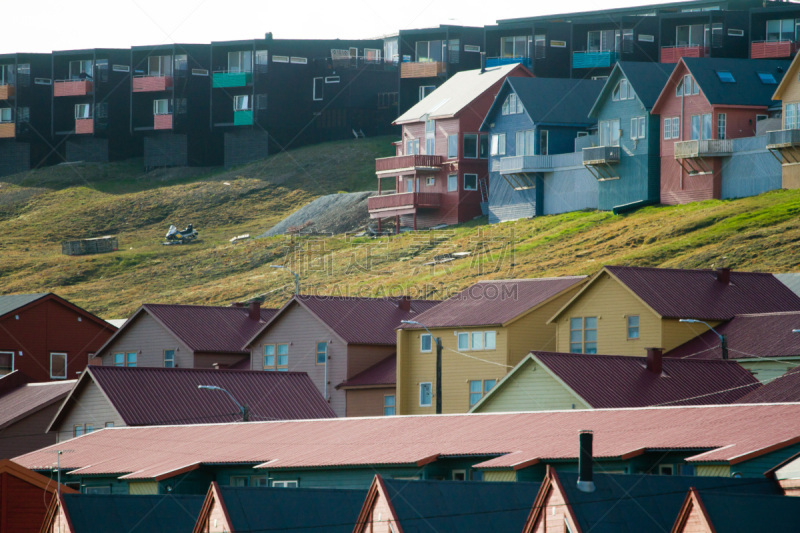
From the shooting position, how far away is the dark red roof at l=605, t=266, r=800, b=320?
59.8m

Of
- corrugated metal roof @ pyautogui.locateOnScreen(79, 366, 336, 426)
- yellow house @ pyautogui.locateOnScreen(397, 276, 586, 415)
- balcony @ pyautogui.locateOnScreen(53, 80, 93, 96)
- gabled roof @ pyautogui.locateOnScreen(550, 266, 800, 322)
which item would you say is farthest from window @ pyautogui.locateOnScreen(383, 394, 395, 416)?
balcony @ pyautogui.locateOnScreen(53, 80, 93, 96)

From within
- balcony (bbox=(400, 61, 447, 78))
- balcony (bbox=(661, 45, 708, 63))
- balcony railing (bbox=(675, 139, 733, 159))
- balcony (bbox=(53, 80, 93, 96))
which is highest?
balcony (bbox=(661, 45, 708, 63))

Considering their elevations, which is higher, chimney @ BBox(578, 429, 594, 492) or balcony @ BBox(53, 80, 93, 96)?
balcony @ BBox(53, 80, 93, 96)

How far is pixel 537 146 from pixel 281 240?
73.3ft

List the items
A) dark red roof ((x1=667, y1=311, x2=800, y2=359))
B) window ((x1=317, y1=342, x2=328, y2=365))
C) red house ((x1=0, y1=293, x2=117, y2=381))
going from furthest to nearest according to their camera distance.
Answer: red house ((x1=0, y1=293, x2=117, y2=381)), window ((x1=317, y1=342, x2=328, y2=365)), dark red roof ((x1=667, y1=311, x2=800, y2=359))

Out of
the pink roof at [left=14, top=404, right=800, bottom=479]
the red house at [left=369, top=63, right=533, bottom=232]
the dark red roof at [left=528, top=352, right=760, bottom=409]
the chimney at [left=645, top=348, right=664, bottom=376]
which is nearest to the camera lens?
the pink roof at [left=14, top=404, right=800, bottom=479]

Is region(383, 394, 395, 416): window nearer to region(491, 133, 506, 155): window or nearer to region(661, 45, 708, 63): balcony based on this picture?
region(491, 133, 506, 155): window

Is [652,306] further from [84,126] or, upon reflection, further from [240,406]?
[84,126]

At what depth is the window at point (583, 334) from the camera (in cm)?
6166

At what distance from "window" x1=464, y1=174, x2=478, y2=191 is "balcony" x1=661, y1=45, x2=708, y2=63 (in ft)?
65.0

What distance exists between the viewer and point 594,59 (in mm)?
120562

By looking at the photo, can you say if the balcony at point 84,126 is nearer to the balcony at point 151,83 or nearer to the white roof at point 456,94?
the balcony at point 151,83

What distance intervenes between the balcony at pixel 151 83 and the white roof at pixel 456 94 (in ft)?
105

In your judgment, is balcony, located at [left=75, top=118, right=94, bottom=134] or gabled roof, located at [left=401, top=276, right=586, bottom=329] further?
balcony, located at [left=75, top=118, right=94, bottom=134]
